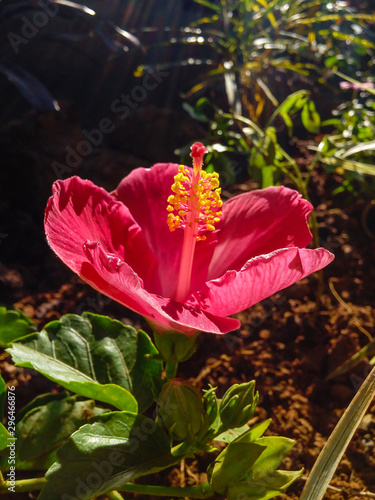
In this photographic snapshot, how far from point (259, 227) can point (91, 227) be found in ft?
1.05

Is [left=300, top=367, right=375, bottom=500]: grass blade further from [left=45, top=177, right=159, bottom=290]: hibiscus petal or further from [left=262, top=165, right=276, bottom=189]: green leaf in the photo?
[left=262, top=165, right=276, bottom=189]: green leaf

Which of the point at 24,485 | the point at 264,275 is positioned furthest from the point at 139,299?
the point at 24,485

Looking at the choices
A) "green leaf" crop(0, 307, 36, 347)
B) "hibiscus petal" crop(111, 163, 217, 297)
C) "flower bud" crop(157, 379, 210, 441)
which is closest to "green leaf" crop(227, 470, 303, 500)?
"flower bud" crop(157, 379, 210, 441)

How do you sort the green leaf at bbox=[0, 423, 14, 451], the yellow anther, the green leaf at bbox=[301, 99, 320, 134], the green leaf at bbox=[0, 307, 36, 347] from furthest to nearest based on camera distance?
1. the green leaf at bbox=[301, 99, 320, 134]
2. the green leaf at bbox=[0, 307, 36, 347]
3. the yellow anther
4. the green leaf at bbox=[0, 423, 14, 451]

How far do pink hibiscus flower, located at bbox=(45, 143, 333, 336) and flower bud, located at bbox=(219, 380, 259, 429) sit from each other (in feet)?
0.41

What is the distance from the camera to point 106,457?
2.48 ft

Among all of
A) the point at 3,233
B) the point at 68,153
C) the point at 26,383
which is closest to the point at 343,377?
the point at 26,383

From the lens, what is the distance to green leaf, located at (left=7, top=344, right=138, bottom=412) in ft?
2.69

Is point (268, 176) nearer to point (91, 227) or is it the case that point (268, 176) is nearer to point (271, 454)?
point (91, 227)

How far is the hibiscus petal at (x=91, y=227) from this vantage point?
79cm

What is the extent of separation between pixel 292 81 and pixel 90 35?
103 centimetres

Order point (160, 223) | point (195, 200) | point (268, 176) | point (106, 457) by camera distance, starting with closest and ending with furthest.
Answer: point (106, 457) < point (195, 200) < point (160, 223) < point (268, 176)

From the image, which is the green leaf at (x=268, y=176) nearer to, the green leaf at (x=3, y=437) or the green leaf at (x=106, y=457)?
the green leaf at (x=106, y=457)

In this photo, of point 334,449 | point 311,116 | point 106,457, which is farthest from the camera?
point 311,116
